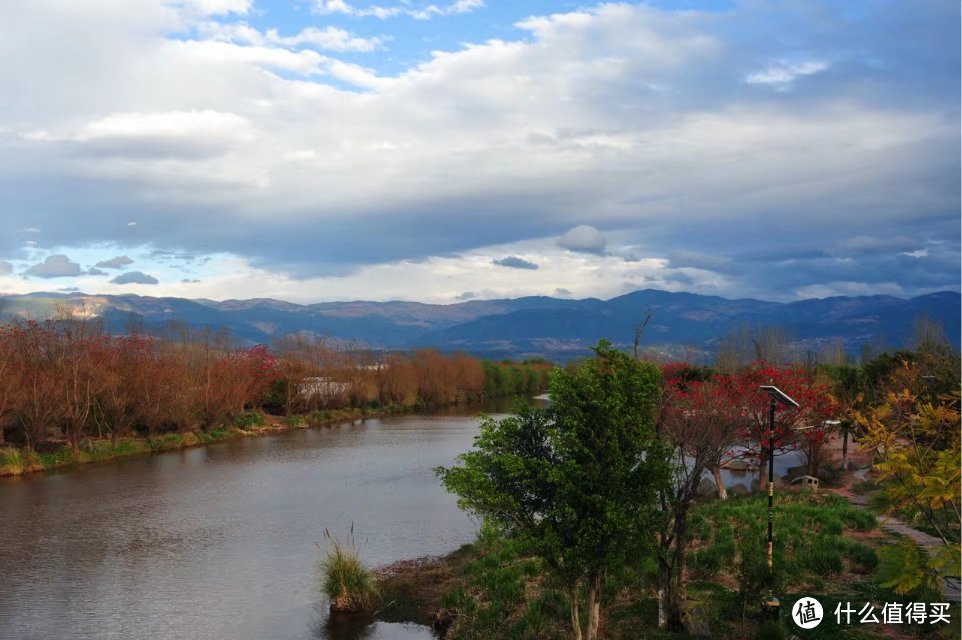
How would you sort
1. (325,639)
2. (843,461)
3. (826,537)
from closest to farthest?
(325,639) < (826,537) < (843,461)

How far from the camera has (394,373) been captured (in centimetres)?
8888

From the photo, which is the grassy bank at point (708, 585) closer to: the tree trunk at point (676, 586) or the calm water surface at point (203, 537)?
the tree trunk at point (676, 586)

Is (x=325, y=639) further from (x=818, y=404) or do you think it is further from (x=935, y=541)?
(x=818, y=404)

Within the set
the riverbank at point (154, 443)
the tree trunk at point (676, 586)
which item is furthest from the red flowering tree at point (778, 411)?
the riverbank at point (154, 443)

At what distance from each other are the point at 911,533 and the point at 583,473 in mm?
14444

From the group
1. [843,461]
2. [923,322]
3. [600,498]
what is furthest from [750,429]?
[923,322]

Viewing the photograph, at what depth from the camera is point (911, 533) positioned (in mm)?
21875

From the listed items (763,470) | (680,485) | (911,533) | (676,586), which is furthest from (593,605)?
(763,470)

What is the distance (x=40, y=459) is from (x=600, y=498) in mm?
41606

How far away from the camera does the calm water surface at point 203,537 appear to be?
63.7 feet

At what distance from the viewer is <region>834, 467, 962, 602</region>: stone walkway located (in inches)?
621

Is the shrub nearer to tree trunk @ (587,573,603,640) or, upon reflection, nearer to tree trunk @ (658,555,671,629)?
tree trunk @ (658,555,671,629)
